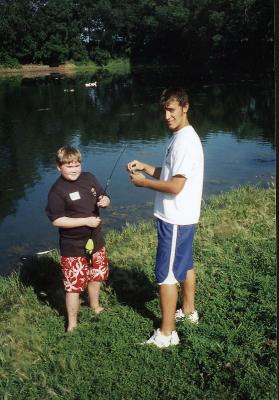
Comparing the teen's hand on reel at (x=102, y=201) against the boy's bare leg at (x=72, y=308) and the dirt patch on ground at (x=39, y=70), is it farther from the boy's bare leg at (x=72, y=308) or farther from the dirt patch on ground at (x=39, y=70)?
the dirt patch on ground at (x=39, y=70)

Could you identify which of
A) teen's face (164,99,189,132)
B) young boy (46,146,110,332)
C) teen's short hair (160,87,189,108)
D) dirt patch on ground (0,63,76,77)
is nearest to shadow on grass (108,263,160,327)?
young boy (46,146,110,332)

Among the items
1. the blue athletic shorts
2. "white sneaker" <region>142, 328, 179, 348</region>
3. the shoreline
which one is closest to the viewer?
the blue athletic shorts

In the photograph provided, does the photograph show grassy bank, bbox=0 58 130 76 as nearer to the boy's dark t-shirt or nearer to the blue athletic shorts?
the boy's dark t-shirt

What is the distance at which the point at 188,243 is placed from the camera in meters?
3.81

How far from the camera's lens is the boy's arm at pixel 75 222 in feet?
13.6

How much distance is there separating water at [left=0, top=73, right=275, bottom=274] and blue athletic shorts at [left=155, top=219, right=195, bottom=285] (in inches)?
166

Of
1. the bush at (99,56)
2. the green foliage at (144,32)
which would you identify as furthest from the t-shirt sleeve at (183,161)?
the bush at (99,56)

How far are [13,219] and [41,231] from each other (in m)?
1.07

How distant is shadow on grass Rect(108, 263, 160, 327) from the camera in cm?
464

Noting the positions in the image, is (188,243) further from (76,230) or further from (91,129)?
(91,129)

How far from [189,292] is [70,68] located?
71855 mm

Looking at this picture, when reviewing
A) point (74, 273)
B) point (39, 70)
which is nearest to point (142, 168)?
point (74, 273)

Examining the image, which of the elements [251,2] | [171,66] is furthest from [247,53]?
[171,66]

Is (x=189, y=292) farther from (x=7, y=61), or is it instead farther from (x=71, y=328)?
(x=7, y=61)
